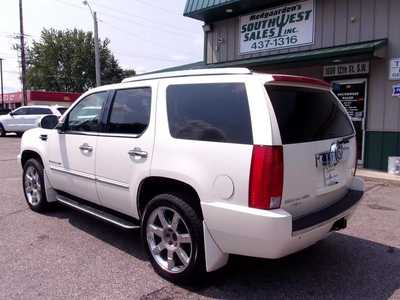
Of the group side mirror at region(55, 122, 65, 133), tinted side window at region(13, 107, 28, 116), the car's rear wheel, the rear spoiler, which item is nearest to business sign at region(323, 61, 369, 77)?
the rear spoiler

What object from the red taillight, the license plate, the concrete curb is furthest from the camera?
the concrete curb

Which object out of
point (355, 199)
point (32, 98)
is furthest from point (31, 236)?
point (32, 98)

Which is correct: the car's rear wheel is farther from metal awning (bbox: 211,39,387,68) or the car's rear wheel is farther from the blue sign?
the blue sign

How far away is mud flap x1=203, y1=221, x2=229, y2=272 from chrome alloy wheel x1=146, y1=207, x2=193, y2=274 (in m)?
0.19

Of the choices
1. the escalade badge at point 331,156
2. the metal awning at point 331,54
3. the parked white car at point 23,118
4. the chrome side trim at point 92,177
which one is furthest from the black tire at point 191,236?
the parked white car at point 23,118

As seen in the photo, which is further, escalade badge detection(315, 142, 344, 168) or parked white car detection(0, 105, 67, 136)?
parked white car detection(0, 105, 67, 136)

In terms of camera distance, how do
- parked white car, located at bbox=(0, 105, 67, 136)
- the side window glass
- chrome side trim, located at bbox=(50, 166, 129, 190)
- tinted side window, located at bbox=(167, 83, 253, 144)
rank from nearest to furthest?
1. tinted side window, located at bbox=(167, 83, 253, 144)
2. chrome side trim, located at bbox=(50, 166, 129, 190)
3. the side window glass
4. parked white car, located at bbox=(0, 105, 67, 136)

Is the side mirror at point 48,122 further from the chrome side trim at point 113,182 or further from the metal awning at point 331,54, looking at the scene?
the metal awning at point 331,54

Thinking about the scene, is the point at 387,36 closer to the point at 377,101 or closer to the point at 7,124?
the point at 377,101

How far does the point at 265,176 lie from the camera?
2.99 metres

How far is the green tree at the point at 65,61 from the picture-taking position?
61562 mm

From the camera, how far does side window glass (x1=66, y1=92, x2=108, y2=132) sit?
15.5ft

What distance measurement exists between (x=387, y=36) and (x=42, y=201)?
8.07 metres

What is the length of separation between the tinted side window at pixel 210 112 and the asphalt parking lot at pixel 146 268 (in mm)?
1375
